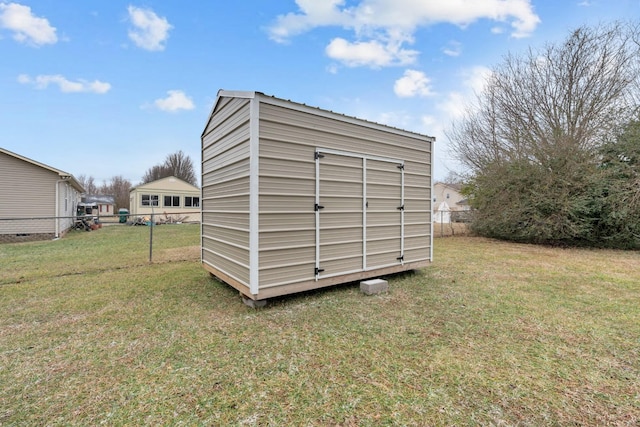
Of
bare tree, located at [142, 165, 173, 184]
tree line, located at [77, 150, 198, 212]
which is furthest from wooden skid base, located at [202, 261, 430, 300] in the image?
bare tree, located at [142, 165, 173, 184]

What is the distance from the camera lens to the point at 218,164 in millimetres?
4176

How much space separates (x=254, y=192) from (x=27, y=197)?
480 inches

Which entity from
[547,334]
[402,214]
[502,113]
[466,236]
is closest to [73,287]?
[402,214]

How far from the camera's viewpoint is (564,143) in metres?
8.70

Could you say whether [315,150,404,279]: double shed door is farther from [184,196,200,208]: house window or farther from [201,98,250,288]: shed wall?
[184,196,200,208]: house window

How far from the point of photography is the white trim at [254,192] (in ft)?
10.3

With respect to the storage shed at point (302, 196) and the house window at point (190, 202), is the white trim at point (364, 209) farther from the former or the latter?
the house window at point (190, 202)

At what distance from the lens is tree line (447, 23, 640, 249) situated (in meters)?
8.27

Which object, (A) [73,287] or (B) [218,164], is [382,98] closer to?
(B) [218,164]

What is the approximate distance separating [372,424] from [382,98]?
30.1 ft

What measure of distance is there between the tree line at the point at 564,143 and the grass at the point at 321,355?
530 centimetres

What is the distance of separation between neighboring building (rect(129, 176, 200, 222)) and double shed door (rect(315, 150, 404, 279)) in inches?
677

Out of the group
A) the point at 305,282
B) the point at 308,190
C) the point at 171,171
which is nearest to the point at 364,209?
the point at 308,190

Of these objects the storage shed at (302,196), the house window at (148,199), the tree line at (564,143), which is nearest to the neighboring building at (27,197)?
the house window at (148,199)
